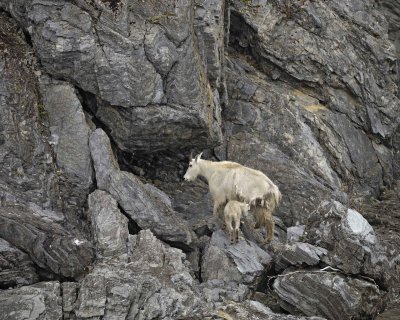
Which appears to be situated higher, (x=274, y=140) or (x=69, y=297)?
(x=274, y=140)

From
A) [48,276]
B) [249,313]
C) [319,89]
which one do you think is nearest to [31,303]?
[48,276]

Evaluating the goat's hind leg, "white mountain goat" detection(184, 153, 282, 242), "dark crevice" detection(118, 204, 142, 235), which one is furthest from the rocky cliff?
"white mountain goat" detection(184, 153, 282, 242)

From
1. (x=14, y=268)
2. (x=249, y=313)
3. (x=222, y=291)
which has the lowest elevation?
(x=14, y=268)

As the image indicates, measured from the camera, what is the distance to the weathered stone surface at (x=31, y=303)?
12.0 metres

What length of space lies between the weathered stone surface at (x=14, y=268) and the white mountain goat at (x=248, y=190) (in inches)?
217

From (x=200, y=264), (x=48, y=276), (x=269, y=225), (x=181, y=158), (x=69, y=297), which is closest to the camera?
(x=69, y=297)

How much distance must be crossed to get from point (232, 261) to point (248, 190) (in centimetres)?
239

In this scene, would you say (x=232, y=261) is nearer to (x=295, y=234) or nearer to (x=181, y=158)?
(x=295, y=234)

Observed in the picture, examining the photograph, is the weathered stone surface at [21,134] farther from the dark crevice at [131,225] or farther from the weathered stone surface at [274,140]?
the weathered stone surface at [274,140]

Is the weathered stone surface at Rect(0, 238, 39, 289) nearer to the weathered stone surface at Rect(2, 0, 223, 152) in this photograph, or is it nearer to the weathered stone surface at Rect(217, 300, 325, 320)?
the weathered stone surface at Rect(217, 300, 325, 320)

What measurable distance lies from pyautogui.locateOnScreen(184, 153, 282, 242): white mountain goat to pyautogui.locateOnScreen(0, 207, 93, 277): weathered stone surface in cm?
444

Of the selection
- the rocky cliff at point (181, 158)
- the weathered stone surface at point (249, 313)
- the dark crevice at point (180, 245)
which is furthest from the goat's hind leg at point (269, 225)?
the weathered stone surface at point (249, 313)

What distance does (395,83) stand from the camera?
86.7ft

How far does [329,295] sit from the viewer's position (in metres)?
13.6
